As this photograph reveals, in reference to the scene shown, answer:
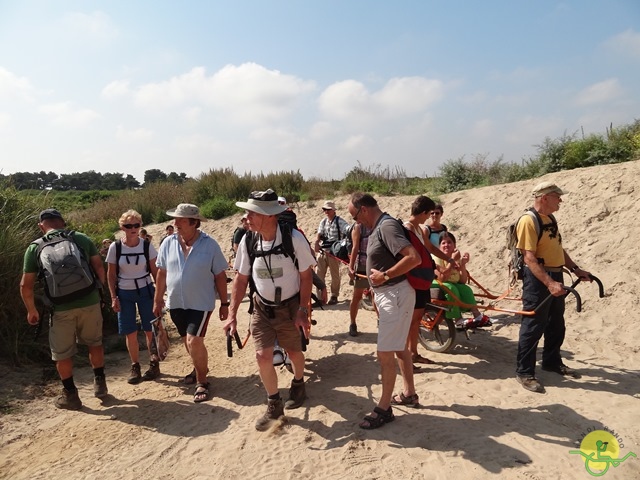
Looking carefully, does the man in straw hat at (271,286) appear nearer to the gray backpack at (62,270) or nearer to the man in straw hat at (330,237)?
the gray backpack at (62,270)

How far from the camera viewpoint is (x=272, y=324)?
4074 mm

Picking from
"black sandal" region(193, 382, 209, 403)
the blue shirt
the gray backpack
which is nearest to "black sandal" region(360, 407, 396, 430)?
"black sandal" region(193, 382, 209, 403)

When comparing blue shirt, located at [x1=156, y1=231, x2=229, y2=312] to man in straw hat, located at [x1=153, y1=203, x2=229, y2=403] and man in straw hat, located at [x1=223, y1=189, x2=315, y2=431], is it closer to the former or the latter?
man in straw hat, located at [x1=153, y1=203, x2=229, y2=403]

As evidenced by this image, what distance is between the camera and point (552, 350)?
4961 millimetres

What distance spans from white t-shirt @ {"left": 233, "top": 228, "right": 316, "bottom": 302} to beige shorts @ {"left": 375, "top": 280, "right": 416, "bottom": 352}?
2.44ft

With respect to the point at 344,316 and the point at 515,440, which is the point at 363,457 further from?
the point at 344,316

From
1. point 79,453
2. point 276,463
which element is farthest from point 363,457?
point 79,453

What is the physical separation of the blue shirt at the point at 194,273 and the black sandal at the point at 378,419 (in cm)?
192

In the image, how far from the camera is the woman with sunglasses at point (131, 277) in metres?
5.14

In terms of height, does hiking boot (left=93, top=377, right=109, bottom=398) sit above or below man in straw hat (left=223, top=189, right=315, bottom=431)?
below

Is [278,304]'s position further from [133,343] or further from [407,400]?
[133,343]

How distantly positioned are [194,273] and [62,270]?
1.29 meters

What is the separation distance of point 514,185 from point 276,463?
34.5 feet

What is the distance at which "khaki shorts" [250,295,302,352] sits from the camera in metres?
4.03
